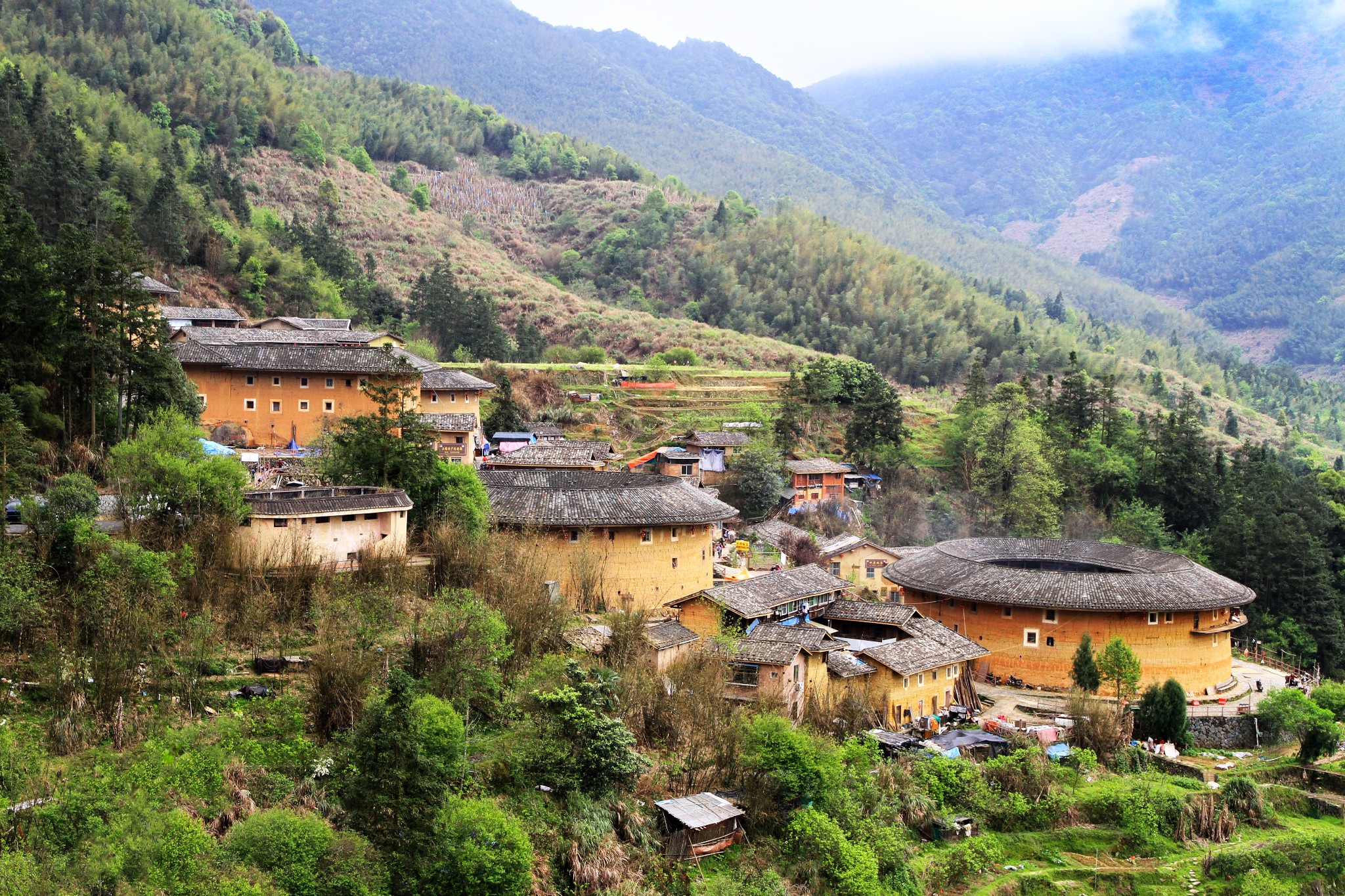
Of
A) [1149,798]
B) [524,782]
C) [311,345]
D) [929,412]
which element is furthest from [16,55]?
[1149,798]

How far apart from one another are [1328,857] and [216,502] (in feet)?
76.4

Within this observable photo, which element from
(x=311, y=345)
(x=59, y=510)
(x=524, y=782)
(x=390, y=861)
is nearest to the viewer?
(x=390, y=861)

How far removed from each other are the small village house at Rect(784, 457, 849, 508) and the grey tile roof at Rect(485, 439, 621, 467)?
790cm

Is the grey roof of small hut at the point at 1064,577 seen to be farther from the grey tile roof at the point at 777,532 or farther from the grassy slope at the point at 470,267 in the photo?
the grassy slope at the point at 470,267

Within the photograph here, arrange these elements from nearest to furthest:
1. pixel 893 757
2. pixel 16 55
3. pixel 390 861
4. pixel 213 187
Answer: pixel 390 861
pixel 893 757
pixel 213 187
pixel 16 55

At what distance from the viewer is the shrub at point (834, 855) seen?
18.3 m

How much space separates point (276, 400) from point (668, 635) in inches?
795

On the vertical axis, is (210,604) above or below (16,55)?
below

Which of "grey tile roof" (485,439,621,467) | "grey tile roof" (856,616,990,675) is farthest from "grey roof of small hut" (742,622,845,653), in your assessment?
"grey tile roof" (485,439,621,467)

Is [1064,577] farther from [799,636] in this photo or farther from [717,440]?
[717,440]

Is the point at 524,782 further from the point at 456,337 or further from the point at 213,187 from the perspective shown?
the point at 213,187

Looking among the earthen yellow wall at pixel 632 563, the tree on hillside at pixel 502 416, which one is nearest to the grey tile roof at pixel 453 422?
the tree on hillside at pixel 502 416

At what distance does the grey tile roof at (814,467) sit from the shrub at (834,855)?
26.6 meters

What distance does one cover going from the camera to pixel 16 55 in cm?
6900
